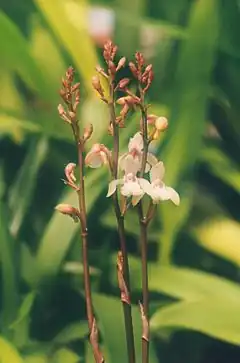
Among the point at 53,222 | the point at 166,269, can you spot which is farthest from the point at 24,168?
the point at 166,269

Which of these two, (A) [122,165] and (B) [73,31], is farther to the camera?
(B) [73,31]

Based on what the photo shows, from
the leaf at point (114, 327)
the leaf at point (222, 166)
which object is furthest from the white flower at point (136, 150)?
the leaf at point (222, 166)

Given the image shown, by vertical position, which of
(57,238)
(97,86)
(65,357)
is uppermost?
(97,86)

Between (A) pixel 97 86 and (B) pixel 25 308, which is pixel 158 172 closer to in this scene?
(A) pixel 97 86

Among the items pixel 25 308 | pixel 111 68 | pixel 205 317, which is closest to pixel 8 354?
pixel 25 308

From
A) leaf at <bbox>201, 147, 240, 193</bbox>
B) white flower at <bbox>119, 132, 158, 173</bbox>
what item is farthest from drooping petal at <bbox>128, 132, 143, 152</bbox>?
leaf at <bbox>201, 147, 240, 193</bbox>

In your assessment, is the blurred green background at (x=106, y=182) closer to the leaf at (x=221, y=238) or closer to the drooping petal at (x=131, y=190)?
the leaf at (x=221, y=238)
